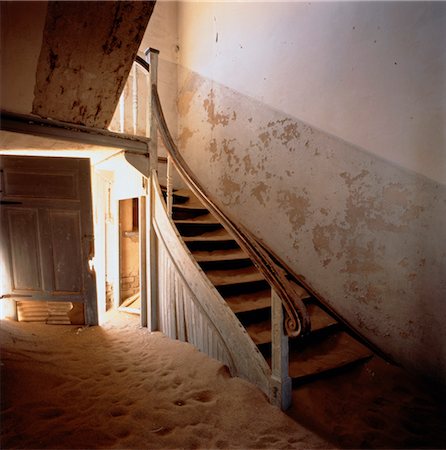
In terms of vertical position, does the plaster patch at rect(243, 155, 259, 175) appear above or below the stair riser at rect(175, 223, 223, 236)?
above

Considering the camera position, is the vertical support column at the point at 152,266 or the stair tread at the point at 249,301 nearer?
the stair tread at the point at 249,301

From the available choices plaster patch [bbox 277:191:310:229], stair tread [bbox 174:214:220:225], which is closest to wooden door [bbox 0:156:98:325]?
stair tread [bbox 174:214:220:225]

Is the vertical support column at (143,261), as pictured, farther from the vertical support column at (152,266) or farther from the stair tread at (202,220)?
the stair tread at (202,220)

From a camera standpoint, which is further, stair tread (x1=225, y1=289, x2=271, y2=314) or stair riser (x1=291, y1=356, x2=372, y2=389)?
stair tread (x1=225, y1=289, x2=271, y2=314)

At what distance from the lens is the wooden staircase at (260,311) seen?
2537 millimetres

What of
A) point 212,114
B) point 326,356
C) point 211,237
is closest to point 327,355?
point 326,356

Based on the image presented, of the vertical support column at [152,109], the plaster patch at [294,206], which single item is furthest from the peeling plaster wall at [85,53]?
the plaster patch at [294,206]

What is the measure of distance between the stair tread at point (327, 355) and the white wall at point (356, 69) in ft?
5.18

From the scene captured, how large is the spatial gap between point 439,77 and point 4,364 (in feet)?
13.5

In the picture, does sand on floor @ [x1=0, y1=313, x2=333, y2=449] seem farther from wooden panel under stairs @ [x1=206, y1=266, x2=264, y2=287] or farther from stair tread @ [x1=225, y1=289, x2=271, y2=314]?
Result: wooden panel under stairs @ [x1=206, y1=266, x2=264, y2=287]

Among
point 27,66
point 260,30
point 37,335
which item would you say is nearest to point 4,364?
point 37,335

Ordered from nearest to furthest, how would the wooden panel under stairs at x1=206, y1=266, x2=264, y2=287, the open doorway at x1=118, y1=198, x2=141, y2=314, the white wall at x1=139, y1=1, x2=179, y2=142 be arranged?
the wooden panel under stairs at x1=206, y1=266, x2=264, y2=287, the open doorway at x1=118, y1=198, x2=141, y2=314, the white wall at x1=139, y1=1, x2=179, y2=142

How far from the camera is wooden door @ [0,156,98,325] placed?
350 centimetres

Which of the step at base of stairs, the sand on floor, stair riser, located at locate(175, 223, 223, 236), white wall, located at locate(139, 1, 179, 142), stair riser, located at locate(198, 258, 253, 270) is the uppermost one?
white wall, located at locate(139, 1, 179, 142)
